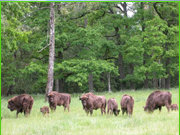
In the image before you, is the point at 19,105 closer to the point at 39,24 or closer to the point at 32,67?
the point at 32,67

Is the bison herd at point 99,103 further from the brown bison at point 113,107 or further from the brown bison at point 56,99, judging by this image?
the brown bison at point 56,99

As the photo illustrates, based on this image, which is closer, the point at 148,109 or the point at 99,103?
the point at 148,109

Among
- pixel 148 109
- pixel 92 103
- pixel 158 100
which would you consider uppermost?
pixel 158 100

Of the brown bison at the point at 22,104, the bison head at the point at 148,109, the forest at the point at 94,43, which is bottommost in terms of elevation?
the bison head at the point at 148,109

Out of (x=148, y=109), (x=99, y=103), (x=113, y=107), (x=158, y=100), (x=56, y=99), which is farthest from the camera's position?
(x=56, y=99)

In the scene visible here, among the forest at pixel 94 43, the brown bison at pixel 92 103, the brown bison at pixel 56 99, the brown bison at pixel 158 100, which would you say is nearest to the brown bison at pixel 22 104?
the brown bison at pixel 56 99

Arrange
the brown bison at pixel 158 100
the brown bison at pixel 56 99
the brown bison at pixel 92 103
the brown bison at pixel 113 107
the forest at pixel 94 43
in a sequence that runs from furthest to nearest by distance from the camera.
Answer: the forest at pixel 94 43, the brown bison at pixel 56 99, the brown bison at pixel 92 103, the brown bison at pixel 158 100, the brown bison at pixel 113 107

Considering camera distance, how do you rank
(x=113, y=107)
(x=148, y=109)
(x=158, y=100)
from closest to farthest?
(x=113, y=107), (x=158, y=100), (x=148, y=109)

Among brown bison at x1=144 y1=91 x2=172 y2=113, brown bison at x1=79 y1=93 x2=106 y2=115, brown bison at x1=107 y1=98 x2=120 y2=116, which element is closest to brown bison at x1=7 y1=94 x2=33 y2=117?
brown bison at x1=79 y1=93 x2=106 y2=115

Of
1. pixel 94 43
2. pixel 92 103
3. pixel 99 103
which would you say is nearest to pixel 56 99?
pixel 92 103

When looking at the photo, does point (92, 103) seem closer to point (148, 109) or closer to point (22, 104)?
point (148, 109)

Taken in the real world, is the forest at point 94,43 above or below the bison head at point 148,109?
above

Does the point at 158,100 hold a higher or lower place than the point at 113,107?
higher

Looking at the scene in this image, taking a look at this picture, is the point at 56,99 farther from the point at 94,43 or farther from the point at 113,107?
the point at 94,43
